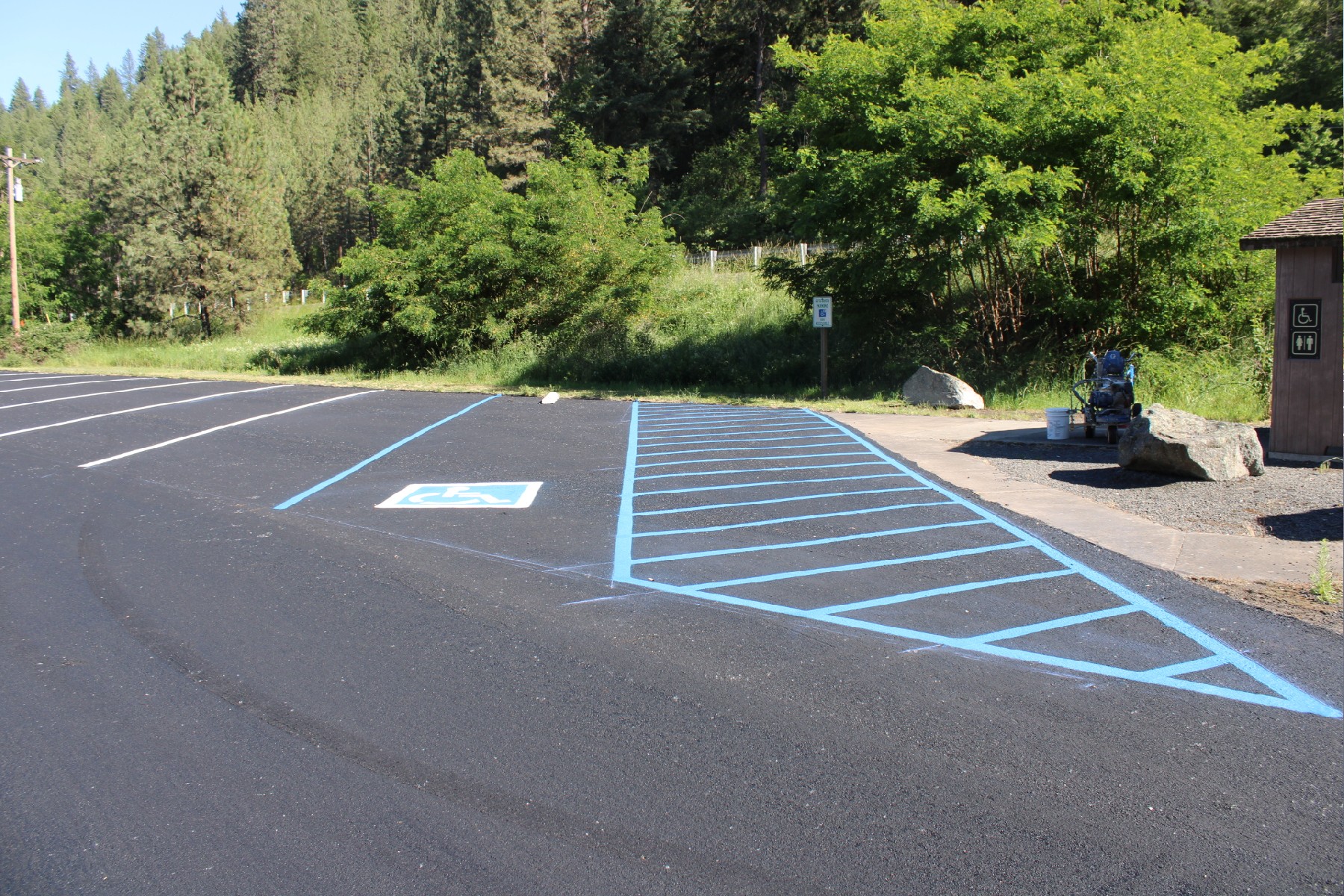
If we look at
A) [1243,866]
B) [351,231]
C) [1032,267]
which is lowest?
[1243,866]

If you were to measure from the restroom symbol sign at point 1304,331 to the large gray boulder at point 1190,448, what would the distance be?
200 cm

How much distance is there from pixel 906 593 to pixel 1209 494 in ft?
15.8

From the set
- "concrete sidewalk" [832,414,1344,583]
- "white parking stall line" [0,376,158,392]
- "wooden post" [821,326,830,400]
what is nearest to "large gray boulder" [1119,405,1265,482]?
"concrete sidewalk" [832,414,1344,583]

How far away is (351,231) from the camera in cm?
6650

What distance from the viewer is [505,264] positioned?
26.3m

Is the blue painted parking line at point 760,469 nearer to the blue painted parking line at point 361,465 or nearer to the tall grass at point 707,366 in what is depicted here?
the blue painted parking line at point 361,465

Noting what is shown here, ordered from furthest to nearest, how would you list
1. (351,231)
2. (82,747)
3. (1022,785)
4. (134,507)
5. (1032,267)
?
(351,231)
(1032,267)
(134,507)
(82,747)
(1022,785)

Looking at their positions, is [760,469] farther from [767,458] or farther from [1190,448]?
[1190,448]

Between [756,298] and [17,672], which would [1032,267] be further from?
[17,672]

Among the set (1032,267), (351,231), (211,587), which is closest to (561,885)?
(211,587)

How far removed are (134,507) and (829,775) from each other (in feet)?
27.4

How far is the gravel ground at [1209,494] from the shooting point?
8398mm

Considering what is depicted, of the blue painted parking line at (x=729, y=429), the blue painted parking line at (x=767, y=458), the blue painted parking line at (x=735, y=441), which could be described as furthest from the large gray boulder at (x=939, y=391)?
the blue painted parking line at (x=767, y=458)

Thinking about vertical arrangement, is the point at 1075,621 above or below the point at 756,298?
below
